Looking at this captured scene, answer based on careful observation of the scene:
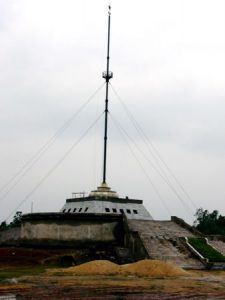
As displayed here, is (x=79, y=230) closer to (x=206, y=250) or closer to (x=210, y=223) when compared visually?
(x=206, y=250)

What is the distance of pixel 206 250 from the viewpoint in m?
32.9

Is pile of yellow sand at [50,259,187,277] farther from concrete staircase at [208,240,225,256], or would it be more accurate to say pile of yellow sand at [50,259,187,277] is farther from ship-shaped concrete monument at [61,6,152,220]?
ship-shaped concrete monument at [61,6,152,220]

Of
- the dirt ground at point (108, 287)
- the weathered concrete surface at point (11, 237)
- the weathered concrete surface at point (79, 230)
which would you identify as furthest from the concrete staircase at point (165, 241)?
the weathered concrete surface at point (11, 237)

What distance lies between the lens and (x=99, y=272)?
26.8 m

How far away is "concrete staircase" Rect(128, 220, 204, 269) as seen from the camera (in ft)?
101

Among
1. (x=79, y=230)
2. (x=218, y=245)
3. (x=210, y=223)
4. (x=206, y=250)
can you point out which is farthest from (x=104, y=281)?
(x=210, y=223)

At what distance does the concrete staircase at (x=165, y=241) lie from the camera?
30875 mm

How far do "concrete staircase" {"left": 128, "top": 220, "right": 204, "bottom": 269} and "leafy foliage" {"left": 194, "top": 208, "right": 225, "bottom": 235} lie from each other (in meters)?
21.6

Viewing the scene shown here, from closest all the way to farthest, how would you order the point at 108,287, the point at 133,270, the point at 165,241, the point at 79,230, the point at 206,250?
the point at 108,287 → the point at 133,270 → the point at 206,250 → the point at 165,241 → the point at 79,230

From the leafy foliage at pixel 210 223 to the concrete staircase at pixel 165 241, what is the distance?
21.6 m

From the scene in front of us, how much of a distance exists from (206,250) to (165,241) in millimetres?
2720

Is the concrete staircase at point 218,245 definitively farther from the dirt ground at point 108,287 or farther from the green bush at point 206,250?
the dirt ground at point 108,287

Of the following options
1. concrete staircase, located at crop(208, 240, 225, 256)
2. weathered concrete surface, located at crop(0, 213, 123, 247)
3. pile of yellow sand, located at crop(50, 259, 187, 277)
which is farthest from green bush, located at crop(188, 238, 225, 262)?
weathered concrete surface, located at crop(0, 213, 123, 247)

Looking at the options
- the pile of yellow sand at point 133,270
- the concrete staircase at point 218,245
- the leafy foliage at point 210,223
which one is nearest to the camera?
the pile of yellow sand at point 133,270
